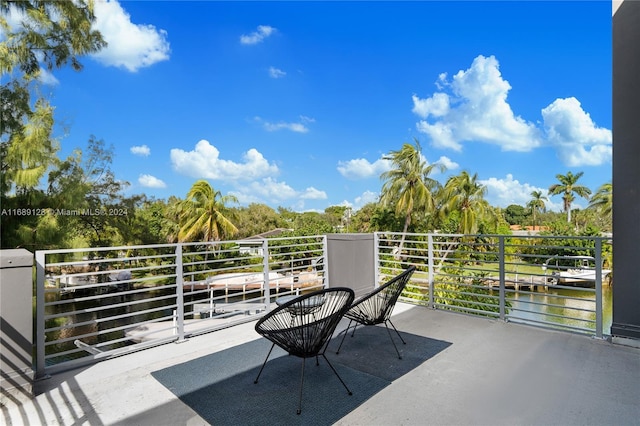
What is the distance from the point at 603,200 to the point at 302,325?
33902 millimetres

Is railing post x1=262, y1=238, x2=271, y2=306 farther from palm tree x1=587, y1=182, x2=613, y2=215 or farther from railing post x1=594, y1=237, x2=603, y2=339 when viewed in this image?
palm tree x1=587, y1=182, x2=613, y2=215

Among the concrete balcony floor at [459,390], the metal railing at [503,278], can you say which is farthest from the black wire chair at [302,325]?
the metal railing at [503,278]

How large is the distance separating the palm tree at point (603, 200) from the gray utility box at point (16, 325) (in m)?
33.4

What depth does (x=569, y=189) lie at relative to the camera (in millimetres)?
37000

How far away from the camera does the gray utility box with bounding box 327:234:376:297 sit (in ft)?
17.9

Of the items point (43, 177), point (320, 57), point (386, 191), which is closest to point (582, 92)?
point (386, 191)

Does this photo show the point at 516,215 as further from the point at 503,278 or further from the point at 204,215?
the point at 503,278

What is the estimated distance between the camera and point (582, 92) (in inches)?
1635

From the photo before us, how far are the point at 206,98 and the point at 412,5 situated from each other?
82.8ft

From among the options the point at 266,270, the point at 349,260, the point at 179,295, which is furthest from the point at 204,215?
the point at 179,295

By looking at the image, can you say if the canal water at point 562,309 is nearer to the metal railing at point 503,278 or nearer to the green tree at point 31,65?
the metal railing at point 503,278

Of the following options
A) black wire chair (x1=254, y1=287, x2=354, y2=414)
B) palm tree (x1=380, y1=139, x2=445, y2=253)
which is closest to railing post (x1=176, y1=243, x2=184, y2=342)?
black wire chair (x1=254, y1=287, x2=354, y2=414)

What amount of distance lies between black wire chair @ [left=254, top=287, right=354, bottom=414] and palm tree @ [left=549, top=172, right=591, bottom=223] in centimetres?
4205

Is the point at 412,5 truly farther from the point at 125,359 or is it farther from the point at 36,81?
the point at 125,359
